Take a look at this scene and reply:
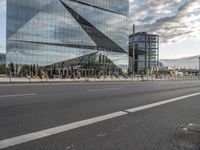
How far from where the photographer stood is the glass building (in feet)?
214

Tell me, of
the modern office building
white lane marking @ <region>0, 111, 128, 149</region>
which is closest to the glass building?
the modern office building

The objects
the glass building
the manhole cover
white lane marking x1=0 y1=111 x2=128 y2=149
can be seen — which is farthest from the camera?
the glass building

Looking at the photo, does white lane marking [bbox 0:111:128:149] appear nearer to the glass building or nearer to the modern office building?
the glass building

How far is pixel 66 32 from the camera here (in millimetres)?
75375

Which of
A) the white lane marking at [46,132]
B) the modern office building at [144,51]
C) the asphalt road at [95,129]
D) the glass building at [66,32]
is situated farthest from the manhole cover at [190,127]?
the modern office building at [144,51]

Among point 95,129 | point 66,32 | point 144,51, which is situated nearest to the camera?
point 95,129

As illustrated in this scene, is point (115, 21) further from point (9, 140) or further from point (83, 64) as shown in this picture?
point (9, 140)

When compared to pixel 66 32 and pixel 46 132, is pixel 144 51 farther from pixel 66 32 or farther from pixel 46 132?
pixel 46 132

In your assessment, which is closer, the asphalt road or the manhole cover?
the asphalt road

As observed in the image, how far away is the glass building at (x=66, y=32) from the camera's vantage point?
214 feet

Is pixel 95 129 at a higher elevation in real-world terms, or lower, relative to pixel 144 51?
lower

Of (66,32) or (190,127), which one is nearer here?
(190,127)

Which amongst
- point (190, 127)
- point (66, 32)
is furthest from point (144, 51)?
point (190, 127)

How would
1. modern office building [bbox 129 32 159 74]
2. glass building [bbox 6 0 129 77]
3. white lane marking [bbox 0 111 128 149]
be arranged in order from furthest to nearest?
modern office building [bbox 129 32 159 74] → glass building [bbox 6 0 129 77] → white lane marking [bbox 0 111 128 149]
